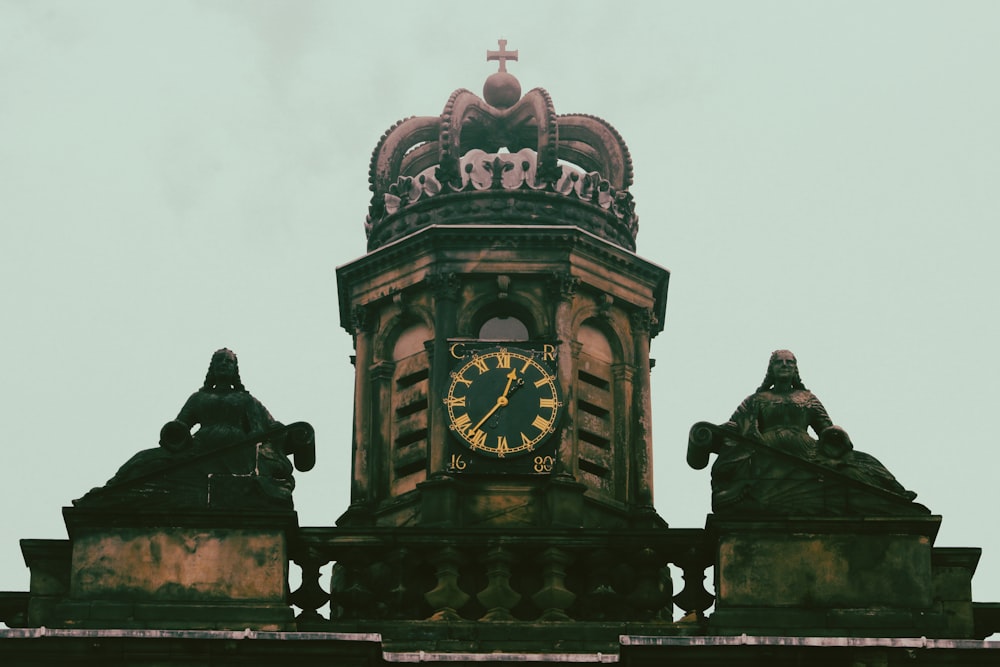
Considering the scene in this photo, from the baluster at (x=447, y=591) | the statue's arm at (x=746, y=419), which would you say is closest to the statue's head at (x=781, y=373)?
the statue's arm at (x=746, y=419)

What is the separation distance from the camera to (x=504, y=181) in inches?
2068

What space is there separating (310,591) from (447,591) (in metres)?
1.52

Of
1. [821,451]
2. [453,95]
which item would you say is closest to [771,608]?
[821,451]

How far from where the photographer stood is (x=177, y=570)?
154ft

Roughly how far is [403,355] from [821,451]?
607cm

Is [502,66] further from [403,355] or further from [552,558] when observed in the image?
[552,558]

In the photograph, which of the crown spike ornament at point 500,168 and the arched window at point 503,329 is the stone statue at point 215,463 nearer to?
the arched window at point 503,329

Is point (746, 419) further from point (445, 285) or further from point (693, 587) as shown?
point (445, 285)

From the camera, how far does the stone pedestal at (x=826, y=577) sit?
46594 millimetres

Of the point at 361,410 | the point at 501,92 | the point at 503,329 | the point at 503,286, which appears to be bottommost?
the point at 361,410

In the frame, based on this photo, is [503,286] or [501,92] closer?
[503,286]

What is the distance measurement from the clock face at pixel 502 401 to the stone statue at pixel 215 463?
2632mm

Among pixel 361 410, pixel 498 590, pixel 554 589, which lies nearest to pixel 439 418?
pixel 361 410

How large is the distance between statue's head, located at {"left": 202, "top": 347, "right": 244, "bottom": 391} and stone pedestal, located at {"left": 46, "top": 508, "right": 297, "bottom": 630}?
245 cm
